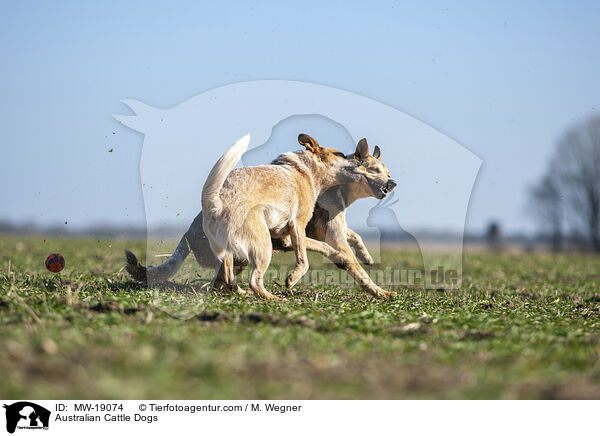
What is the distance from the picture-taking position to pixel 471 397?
12.8ft

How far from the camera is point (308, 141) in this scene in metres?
9.90

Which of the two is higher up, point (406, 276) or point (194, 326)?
point (194, 326)

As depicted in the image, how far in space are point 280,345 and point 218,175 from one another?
10.3 ft

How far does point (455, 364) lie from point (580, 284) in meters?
9.95

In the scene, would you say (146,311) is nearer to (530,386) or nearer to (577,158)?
(530,386)

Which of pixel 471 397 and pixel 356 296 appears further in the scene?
pixel 356 296

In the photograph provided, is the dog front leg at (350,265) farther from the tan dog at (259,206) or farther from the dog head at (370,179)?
the dog head at (370,179)

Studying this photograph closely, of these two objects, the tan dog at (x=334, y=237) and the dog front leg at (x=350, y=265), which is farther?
the dog front leg at (x=350, y=265)

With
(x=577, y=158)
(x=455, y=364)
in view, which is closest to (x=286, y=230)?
(x=455, y=364)

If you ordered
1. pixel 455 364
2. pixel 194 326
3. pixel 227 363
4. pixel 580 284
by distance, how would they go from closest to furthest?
1. pixel 227 363
2. pixel 455 364
3. pixel 194 326
4. pixel 580 284

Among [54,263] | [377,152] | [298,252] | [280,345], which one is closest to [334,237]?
[298,252]

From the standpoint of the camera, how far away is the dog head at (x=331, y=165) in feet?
32.0
